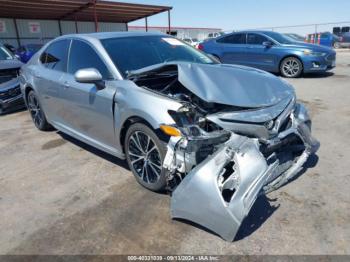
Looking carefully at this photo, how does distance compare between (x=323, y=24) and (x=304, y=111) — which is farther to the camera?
(x=323, y=24)

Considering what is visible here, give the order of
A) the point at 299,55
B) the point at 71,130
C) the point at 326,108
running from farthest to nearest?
the point at 299,55 → the point at 326,108 → the point at 71,130

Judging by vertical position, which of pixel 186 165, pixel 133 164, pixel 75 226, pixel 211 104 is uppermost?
pixel 211 104

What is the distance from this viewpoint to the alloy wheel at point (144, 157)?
3.19 m

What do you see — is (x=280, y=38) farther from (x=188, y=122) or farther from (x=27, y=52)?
(x=27, y=52)

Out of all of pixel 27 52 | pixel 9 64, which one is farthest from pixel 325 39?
pixel 9 64

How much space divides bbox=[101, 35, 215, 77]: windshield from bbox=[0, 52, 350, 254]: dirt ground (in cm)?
133

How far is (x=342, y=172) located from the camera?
3.57 metres

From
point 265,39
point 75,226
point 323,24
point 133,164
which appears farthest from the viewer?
point 323,24

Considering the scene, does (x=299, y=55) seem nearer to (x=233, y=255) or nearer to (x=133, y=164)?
(x=133, y=164)

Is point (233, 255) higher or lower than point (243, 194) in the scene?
lower

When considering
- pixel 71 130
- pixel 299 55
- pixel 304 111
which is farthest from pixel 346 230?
pixel 299 55

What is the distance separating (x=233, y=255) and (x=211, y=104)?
1350mm

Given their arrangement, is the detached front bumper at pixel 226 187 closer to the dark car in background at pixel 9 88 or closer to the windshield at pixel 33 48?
the dark car in background at pixel 9 88

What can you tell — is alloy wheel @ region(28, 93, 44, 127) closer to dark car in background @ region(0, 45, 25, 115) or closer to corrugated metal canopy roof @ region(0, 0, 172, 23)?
dark car in background @ region(0, 45, 25, 115)
